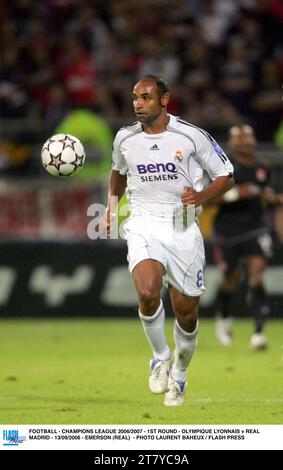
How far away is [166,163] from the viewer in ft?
26.5

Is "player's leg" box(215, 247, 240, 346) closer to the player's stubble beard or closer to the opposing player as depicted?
the opposing player

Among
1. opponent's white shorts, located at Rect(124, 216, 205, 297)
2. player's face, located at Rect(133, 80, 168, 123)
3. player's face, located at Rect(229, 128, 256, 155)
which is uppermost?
player's face, located at Rect(133, 80, 168, 123)

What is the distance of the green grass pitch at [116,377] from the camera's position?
7.84 meters

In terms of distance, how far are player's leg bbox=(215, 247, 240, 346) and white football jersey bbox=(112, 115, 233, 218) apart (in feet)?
15.5

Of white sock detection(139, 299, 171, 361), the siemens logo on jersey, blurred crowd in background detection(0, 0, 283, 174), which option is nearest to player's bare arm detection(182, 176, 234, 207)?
the siemens logo on jersey

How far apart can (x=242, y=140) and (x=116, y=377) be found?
11.1ft

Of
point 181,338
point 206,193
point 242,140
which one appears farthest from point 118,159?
point 242,140

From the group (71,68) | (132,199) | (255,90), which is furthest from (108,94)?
(132,199)

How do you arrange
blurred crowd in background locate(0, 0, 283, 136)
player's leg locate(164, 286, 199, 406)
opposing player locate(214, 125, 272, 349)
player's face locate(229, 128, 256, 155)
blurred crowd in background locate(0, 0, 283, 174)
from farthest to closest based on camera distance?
blurred crowd in background locate(0, 0, 283, 136) < blurred crowd in background locate(0, 0, 283, 174) < opposing player locate(214, 125, 272, 349) < player's face locate(229, 128, 256, 155) < player's leg locate(164, 286, 199, 406)

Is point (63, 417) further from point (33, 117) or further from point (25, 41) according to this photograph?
point (25, 41)

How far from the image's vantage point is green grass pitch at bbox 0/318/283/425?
784cm

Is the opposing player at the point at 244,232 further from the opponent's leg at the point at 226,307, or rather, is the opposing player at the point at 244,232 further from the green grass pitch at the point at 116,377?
the green grass pitch at the point at 116,377

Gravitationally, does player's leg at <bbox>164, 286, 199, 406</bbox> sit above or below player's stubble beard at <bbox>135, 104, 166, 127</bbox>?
below
